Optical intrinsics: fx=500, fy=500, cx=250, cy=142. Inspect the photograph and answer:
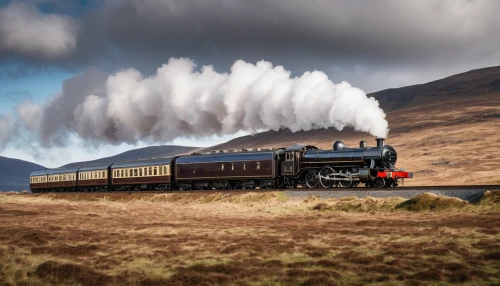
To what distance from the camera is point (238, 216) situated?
2884 centimetres

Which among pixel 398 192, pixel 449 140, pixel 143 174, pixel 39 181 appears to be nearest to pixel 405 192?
pixel 398 192

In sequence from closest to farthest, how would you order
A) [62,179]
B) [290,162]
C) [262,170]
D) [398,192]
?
[398,192] < [290,162] < [262,170] < [62,179]

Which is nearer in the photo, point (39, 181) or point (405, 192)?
point (405, 192)

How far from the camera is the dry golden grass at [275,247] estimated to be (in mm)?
13219

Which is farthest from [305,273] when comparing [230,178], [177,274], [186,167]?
[186,167]

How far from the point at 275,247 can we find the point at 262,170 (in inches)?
916

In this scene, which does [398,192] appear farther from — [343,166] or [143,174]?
[143,174]

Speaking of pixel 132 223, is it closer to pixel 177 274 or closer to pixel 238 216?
pixel 238 216

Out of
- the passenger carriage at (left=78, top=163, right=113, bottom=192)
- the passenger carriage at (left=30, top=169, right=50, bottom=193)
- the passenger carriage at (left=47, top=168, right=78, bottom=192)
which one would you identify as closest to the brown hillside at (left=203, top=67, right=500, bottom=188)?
the passenger carriage at (left=78, top=163, right=113, bottom=192)

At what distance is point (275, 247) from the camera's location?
1720 cm

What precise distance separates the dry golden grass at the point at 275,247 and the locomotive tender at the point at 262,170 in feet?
21.6

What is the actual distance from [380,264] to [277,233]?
715 cm

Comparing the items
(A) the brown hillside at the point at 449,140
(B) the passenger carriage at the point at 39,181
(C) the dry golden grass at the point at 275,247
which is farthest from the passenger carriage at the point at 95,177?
(A) the brown hillside at the point at 449,140

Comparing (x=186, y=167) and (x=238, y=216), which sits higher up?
(x=186, y=167)
